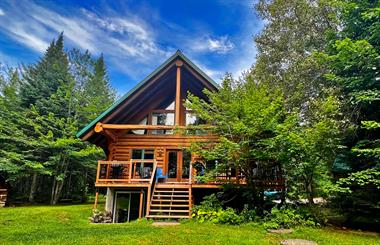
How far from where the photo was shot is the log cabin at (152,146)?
11.3 meters

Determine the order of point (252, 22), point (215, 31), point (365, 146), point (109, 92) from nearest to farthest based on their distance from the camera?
point (365, 146), point (252, 22), point (215, 31), point (109, 92)

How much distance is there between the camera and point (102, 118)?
41.9 ft

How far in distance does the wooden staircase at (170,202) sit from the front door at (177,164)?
8.10 ft

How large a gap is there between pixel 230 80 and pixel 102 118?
6.81 m

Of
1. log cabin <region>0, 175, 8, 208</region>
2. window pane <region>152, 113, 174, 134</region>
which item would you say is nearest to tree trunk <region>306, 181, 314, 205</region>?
window pane <region>152, 113, 174, 134</region>

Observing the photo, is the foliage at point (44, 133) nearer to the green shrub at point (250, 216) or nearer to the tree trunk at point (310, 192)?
the green shrub at point (250, 216)

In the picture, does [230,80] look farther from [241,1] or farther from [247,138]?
[241,1]

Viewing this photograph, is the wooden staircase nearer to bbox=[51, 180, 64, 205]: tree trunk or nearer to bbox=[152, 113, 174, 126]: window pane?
bbox=[152, 113, 174, 126]: window pane

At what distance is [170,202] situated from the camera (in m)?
10.3

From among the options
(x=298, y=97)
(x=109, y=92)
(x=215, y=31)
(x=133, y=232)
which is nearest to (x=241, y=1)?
(x=215, y=31)

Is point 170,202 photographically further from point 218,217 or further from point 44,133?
point 44,133

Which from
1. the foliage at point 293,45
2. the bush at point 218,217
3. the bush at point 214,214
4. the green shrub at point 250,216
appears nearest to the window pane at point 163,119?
the bush at point 214,214

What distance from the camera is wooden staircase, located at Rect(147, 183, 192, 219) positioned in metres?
9.71

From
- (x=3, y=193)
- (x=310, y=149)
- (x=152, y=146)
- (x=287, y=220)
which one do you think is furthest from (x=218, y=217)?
(x=3, y=193)
